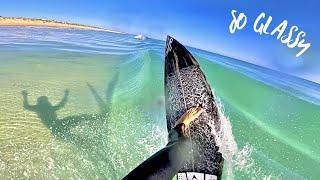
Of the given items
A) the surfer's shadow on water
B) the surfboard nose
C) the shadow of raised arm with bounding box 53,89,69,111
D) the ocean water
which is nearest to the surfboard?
the surfboard nose

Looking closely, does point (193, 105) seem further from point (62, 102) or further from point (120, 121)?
point (62, 102)

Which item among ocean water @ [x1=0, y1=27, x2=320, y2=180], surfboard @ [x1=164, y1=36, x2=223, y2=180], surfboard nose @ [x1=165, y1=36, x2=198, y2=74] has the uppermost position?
surfboard nose @ [x1=165, y1=36, x2=198, y2=74]

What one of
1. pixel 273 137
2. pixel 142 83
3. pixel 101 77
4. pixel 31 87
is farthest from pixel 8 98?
pixel 273 137

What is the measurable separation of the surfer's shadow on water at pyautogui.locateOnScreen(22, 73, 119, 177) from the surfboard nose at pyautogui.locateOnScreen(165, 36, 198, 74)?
1504 millimetres

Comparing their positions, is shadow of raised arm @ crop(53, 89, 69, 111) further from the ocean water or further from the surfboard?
the surfboard

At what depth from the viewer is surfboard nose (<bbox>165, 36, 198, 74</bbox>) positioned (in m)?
7.03

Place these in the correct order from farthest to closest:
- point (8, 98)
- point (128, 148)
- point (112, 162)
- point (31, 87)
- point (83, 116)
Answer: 1. point (31, 87)
2. point (8, 98)
3. point (83, 116)
4. point (128, 148)
5. point (112, 162)

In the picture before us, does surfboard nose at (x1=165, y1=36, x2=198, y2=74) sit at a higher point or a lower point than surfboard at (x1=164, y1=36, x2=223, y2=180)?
higher

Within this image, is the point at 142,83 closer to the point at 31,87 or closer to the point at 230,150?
the point at 31,87

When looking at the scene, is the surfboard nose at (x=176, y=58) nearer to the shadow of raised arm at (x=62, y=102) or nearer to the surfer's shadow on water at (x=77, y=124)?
the surfer's shadow on water at (x=77, y=124)

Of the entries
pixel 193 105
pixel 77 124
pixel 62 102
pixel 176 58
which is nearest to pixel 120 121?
pixel 77 124

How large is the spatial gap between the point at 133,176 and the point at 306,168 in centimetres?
562

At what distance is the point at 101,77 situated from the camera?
39.6ft

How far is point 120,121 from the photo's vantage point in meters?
8.05
